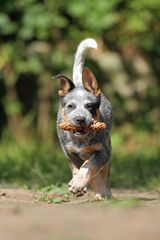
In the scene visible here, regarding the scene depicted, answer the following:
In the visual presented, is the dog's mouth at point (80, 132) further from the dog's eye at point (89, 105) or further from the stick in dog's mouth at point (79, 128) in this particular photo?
the dog's eye at point (89, 105)

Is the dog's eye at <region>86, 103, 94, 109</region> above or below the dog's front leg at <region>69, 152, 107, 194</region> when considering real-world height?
above

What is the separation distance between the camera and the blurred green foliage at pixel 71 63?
12398 millimetres

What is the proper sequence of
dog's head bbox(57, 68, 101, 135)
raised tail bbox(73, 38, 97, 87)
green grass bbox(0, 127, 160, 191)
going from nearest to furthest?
dog's head bbox(57, 68, 101, 135), raised tail bbox(73, 38, 97, 87), green grass bbox(0, 127, 160, 191)

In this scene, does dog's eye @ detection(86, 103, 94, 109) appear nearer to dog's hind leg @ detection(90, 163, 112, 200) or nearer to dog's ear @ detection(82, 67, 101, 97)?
dog's ear @ detection(82, 67, 101, 97)

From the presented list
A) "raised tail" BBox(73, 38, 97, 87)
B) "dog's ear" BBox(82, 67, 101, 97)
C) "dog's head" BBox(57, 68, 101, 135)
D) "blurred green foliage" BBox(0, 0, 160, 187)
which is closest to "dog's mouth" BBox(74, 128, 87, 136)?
"dog's head" BBox(57, 68, 101, 135)

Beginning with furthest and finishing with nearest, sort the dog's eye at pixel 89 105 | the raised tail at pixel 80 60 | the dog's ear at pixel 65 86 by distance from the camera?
1. the raised tail at pixel 80 60
2. the dog's ear at pixel 65 86
3. the dog's eye at pixel 89 105

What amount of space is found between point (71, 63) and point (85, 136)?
239 inches

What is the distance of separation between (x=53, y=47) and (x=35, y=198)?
6.51 meters

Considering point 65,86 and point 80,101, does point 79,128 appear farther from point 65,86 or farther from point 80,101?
point 65,86

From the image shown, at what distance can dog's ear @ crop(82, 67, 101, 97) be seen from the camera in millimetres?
7086

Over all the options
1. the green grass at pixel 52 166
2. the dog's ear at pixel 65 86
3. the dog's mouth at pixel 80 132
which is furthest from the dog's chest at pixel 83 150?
the green grass at pixel 52 166

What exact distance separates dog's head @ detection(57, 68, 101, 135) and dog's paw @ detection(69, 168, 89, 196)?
323 millimetres

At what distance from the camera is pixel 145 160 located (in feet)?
34.0

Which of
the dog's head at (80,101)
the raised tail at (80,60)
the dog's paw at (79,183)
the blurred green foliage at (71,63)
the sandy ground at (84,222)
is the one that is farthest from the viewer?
the blurred green foliage at (71,63)
